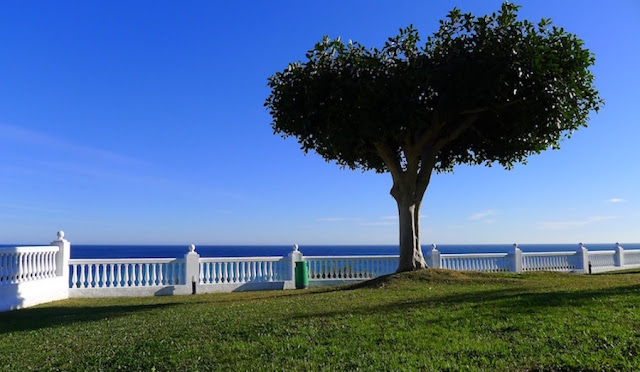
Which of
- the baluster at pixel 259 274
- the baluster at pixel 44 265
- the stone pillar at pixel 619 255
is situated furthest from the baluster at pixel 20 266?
the stone pillar at pixel 619 255

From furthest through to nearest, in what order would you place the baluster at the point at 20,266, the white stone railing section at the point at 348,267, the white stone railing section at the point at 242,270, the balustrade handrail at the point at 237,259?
1. the white stone railing section at the point at 348,267
2. the white stone railing section at the point at 242,270
3. the balustrade handrail at the point at 237,259
4. the baluster at the point at 20,266

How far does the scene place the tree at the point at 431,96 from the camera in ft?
43.8

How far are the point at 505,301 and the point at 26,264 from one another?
12.2 meters

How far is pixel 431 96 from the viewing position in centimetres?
1434

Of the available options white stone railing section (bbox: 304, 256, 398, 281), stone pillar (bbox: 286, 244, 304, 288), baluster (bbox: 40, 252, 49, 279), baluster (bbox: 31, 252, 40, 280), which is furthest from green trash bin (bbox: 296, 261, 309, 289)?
baluster (bbox: 31, 252, 40, 280)

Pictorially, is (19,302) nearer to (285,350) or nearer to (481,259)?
(285,350)

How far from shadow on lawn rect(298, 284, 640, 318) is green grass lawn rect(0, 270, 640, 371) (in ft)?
0.06

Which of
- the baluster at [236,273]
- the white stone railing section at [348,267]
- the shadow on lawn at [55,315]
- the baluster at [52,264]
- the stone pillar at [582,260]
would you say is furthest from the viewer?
the stone pillar at [582,260]

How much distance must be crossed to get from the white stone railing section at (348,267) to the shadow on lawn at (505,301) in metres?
8.05

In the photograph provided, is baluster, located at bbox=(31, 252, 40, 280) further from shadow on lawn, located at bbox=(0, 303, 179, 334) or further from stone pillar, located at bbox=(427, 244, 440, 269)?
stone pillar, located at bbox=(427, 244, 440, 269)

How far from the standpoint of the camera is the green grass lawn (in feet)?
20.3

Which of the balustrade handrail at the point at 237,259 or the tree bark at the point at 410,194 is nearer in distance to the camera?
the tree bark at the point at 410,194

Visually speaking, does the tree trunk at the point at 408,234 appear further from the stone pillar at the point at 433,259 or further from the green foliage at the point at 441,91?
the stone pillar at the point at 433,259

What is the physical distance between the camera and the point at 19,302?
13.7 meters
